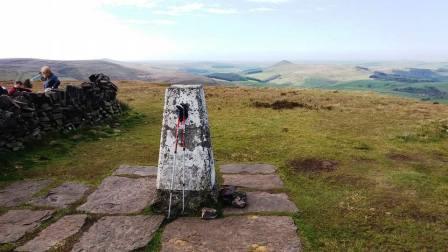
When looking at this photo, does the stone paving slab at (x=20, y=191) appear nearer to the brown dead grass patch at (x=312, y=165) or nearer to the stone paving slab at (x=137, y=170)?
the stone paving slab at (x=137, y=170)

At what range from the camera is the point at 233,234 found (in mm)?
7898

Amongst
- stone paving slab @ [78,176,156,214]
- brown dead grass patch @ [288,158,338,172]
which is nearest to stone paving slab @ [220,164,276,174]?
brown dead grass patch @ [288,158,338,172]

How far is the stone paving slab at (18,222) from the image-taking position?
805cm

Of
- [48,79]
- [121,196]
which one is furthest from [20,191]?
[48,79]

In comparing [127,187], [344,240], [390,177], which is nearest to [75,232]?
[127,187]

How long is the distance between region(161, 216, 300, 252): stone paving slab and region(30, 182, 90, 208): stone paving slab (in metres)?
3.02

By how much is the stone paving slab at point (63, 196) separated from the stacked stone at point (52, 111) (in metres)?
3.95

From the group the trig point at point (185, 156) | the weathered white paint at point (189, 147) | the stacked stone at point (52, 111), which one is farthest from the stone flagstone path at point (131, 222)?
the stacked stone at point (52, 111)

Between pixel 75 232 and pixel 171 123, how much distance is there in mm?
2989

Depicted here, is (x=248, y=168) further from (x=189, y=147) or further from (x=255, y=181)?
(x=189, y=147)

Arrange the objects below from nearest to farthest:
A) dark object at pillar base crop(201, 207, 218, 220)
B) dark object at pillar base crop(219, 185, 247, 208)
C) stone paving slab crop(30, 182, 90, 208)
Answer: dark object at pillar base crop(201, 207, 218, 220) → dark object at pillar base crop(219, 185, 247, 208) → stone paving slab crop(30, 182, 90, 208)

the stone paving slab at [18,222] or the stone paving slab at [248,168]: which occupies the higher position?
the stone paving slab at [248,168]

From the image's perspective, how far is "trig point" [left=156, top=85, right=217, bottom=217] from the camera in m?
9.03

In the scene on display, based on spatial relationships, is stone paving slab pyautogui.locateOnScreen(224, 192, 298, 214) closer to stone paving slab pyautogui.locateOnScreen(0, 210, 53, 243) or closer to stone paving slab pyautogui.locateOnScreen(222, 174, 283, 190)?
stone paving slab pyautogui.locateOnScreen(222, 174, 283, 190)
